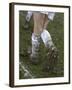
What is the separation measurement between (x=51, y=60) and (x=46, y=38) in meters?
0.20

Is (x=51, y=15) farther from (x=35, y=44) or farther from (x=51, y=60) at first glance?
(x=51, y=60)

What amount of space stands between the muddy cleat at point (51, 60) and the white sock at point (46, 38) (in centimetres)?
5

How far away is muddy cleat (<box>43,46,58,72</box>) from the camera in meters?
2.14

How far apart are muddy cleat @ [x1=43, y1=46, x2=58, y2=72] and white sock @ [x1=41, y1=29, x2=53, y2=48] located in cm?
5

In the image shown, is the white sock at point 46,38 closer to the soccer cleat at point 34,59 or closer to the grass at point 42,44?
the grass at point 42,44

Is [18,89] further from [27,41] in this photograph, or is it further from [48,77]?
[27,41]

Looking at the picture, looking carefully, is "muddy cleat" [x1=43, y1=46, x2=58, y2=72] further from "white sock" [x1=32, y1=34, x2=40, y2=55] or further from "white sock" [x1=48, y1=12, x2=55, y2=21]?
"white sock" [x1=48, y1=12, x2=55, y2=21]

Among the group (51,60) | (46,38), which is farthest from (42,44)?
(51,60)

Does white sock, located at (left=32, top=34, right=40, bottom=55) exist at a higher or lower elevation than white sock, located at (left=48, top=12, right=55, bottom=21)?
lower

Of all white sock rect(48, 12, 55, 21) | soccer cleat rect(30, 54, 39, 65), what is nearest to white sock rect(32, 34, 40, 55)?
soccer cleat rect(30, 54, 39, 65)

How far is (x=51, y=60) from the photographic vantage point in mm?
2158

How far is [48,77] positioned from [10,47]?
0.44 m

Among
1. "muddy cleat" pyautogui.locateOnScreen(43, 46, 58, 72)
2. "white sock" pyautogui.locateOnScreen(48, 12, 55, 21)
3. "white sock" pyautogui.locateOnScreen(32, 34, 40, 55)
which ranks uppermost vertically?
"white sock" pyautogui.locateOnScreen(48, 12, 55, 21)
